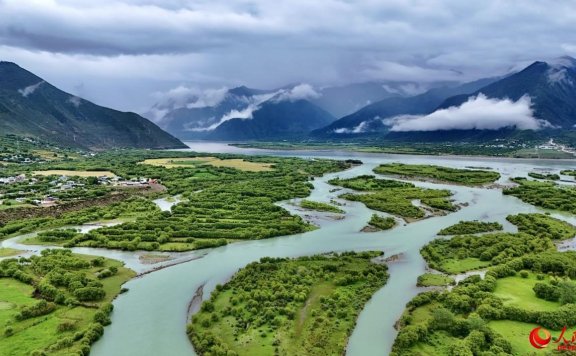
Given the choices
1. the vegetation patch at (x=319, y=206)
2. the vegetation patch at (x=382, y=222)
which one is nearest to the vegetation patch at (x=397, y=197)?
the vegetation patch at (x=382, y=222)

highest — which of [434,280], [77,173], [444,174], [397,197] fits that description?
[77,173]

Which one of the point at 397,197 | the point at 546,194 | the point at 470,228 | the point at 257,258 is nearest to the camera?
the point at 257,258

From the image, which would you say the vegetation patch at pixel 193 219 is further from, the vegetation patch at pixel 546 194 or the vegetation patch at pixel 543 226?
the vegetation patch at pixel 546 194

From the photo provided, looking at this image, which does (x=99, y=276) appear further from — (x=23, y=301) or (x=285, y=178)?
(x=285, y=178)

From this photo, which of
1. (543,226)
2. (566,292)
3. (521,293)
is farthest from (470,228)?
(566,292)

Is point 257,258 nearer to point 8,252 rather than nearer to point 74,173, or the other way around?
point 8,252

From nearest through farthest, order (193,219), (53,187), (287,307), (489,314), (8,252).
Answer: (489,314) → (287,307) → (8,252) → (193,219) → (53,187)

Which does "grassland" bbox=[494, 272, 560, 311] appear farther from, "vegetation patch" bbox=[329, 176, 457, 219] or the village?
the village

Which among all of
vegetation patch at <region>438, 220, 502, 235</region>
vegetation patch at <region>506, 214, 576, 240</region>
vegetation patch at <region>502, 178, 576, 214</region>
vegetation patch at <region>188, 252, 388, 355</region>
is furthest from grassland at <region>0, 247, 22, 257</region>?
vegetation patch at <region>502, 178, 576, 214</region>
